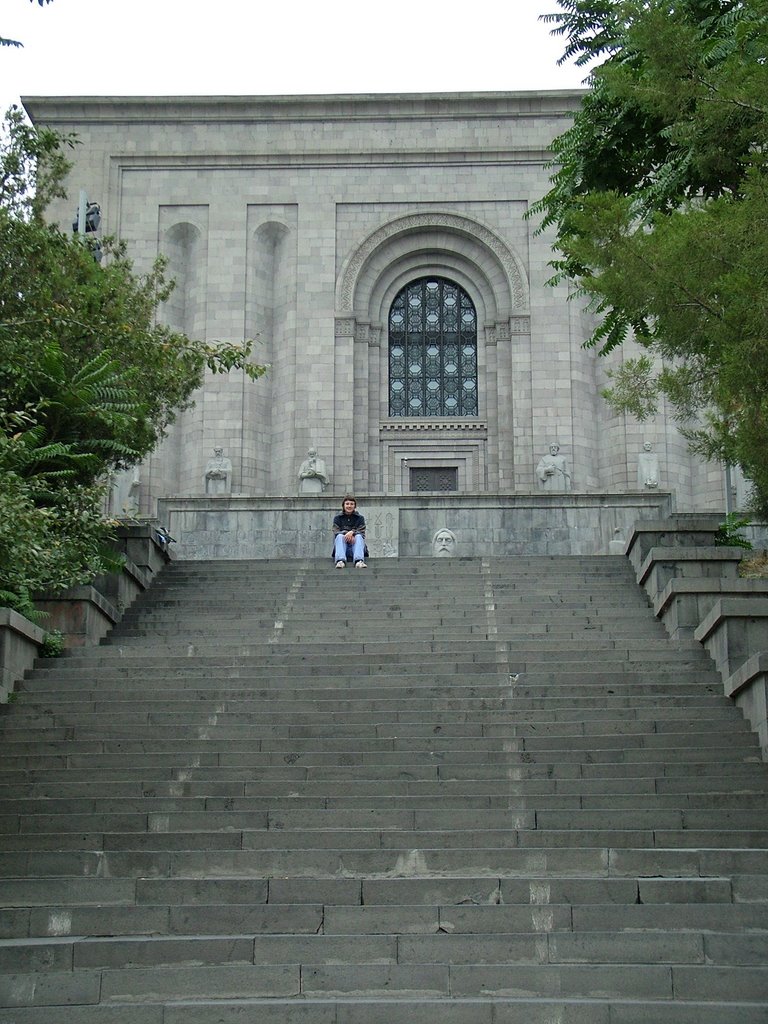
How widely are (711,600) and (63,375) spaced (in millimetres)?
8473

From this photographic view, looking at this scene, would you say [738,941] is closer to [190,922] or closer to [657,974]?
[657,974]

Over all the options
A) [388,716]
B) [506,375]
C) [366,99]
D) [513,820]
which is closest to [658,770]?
[513,820]

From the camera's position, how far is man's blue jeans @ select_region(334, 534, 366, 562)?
67.4 feet

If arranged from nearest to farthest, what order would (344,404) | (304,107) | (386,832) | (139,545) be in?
(386,832)
(139,545)
(344,404)
(304,107)

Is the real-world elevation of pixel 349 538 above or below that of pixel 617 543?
below

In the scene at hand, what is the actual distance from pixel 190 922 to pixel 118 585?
931cm

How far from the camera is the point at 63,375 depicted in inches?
699

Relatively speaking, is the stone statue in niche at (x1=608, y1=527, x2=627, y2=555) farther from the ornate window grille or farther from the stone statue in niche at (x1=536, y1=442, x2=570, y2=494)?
the ornate window grille

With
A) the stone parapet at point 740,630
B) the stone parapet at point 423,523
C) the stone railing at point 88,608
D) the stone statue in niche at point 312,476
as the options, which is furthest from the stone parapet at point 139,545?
the stone statue in niche at point 312,476

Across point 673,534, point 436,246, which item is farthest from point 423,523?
point 436,246

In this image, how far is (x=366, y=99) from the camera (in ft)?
113

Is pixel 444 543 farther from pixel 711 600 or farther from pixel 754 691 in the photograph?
pixel 754 691

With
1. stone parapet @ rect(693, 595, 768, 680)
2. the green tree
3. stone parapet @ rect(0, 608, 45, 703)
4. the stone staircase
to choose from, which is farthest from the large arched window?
stone parapet @ rect(693, 595, 768, 680)

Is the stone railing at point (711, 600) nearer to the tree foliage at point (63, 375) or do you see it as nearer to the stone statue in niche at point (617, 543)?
the stone statue in niche at point (617, 543)
